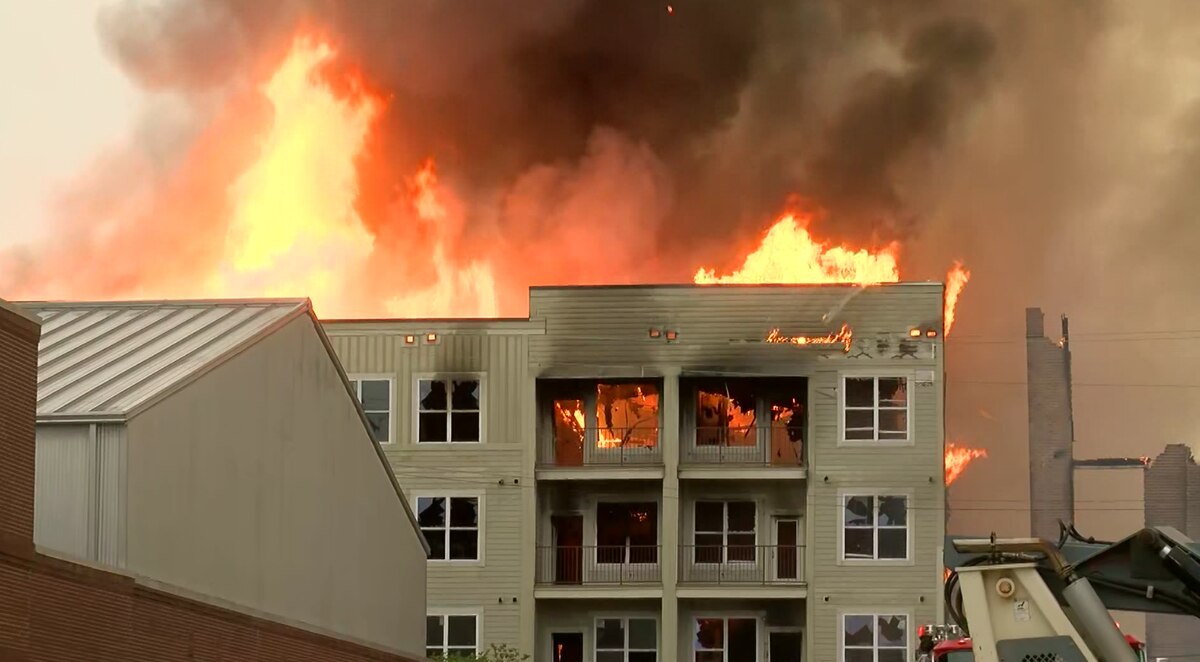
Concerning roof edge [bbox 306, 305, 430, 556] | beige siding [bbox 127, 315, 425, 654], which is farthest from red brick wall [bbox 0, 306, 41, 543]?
roof edge [bbox 306, 305, 430, 556]

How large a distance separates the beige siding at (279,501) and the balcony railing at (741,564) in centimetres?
1424

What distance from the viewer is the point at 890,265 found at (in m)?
52.7

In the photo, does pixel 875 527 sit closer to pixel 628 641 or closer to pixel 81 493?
pixel 628 641

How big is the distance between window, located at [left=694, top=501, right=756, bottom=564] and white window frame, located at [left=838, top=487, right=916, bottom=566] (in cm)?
248

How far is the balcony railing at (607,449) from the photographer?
48.4m

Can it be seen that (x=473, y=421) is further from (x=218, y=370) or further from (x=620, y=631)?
(x=218, y=370)

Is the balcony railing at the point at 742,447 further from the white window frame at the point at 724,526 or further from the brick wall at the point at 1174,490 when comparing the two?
the brick wall at the point at 1174,490

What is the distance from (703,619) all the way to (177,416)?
26.2m

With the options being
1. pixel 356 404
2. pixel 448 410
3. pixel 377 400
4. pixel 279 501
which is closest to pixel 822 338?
pixel 448 410

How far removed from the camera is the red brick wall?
17.7 meters

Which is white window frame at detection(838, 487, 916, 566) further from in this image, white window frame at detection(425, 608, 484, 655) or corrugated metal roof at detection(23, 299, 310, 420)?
corrugated metal roof at detection(23, 299, 310, 420)

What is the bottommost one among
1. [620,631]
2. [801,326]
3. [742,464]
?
[620,631]

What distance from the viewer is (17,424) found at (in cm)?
1809

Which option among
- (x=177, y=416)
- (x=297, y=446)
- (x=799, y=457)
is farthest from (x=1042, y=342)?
(x=177, y=416)
